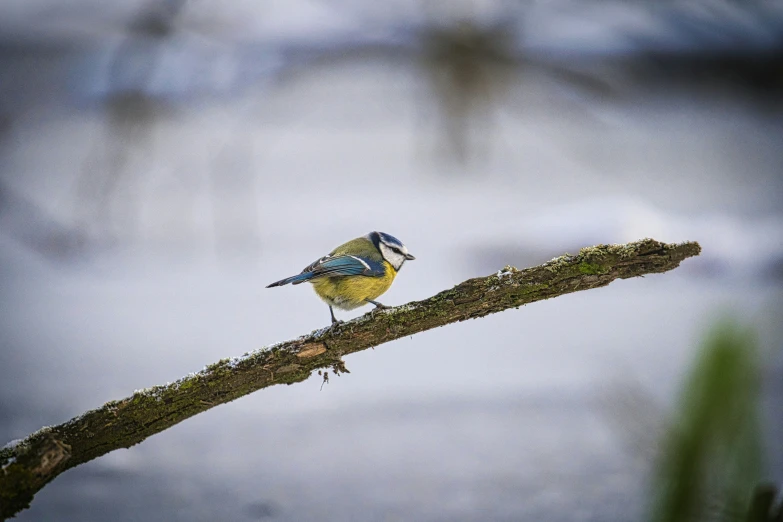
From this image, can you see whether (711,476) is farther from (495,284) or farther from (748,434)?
(495,284)

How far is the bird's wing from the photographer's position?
1399 mm

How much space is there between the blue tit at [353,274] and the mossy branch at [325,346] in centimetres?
27

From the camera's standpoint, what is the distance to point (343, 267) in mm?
1416

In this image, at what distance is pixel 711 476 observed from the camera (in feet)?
1.16

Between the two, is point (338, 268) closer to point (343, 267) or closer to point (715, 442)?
point (343, 267)

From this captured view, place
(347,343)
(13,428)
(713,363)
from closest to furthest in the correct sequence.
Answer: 1. (713,363)
2. (347,343)
3. (13,428)

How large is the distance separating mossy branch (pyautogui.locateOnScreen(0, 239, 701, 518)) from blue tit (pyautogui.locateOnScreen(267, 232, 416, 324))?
275 millimetres

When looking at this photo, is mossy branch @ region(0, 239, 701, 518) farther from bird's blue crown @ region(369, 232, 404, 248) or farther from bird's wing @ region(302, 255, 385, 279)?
bird's blue crown @ region(369, 232, 404, 248)

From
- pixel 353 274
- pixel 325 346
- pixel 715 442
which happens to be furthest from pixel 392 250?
pixel 715 442

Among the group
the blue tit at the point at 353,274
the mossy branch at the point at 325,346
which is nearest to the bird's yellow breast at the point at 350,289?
the blue tit at the point at 353,274

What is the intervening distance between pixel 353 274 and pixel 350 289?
4 cm

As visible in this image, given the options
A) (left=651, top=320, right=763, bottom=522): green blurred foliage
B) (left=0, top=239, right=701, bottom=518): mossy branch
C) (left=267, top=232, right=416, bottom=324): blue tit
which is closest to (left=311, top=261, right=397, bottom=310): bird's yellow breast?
(left=267, top=232, right=416, bottom=324): blue tit

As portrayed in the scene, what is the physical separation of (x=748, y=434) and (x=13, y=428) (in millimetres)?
1901

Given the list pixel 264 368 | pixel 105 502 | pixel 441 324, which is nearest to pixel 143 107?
pixel 264 368
